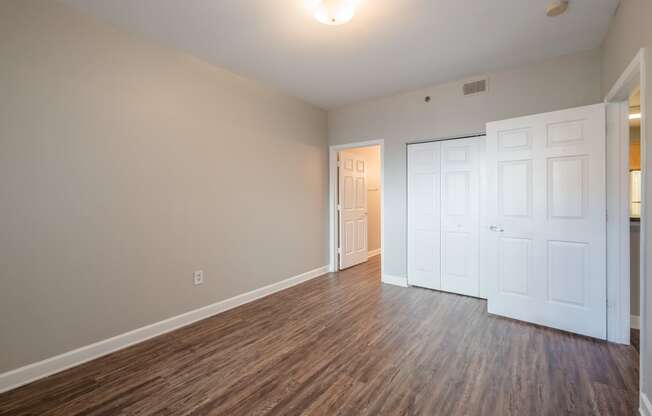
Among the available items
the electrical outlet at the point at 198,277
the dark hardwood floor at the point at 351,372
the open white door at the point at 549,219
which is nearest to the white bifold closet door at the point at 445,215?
the open white door at the point at 549,219

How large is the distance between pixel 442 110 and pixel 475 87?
439 millimetres

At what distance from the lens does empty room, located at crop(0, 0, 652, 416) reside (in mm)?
1929

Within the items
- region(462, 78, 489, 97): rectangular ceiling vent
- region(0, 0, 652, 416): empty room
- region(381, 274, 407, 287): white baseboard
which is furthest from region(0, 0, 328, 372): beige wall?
region(462, 78, 489, 97): rectangular ceiling vent

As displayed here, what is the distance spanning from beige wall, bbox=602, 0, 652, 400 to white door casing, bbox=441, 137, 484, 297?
143 centimetres

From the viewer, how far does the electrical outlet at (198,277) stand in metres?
3.01

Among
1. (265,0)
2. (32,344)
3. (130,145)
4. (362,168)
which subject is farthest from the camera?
(362,168)

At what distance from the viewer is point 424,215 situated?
3.99m

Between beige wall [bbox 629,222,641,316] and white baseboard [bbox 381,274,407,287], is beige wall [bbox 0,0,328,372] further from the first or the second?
beige wall [bbox 629,222,641,316]

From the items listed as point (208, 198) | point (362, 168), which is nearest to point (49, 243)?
point (208, 198)

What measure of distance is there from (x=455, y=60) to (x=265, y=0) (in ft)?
6.82

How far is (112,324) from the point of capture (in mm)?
2414

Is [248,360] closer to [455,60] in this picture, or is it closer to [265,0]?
[265,0]

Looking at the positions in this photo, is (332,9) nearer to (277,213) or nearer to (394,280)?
(277,213)

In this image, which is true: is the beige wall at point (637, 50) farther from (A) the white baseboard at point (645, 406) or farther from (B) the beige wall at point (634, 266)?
(B) the beige wall at point (634, 266)
